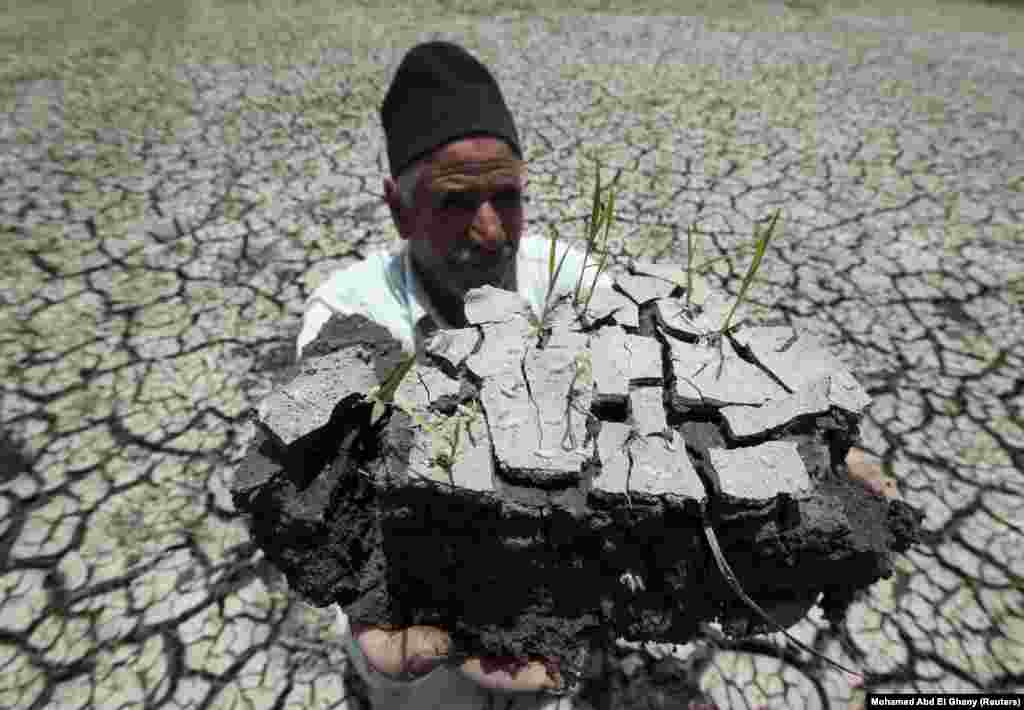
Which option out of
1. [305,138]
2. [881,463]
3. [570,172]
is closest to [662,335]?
[881,463]

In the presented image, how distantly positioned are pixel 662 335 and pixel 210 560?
186 cm

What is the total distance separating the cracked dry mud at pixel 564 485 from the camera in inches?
34.3

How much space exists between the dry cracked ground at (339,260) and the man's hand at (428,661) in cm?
87

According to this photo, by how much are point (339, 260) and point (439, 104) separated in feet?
7.21

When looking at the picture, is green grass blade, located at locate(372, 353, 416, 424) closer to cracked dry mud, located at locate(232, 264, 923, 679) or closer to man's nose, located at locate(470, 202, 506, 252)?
cracked dry mud, located at locate(232, 264, 923, 679)

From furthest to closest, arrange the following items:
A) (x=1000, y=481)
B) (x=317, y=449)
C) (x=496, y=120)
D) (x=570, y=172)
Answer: (x=570, y=172) → (x=1000, y=481) → (x=496, y=120) → (x=317, y=449)

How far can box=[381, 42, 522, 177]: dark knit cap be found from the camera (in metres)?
1.37

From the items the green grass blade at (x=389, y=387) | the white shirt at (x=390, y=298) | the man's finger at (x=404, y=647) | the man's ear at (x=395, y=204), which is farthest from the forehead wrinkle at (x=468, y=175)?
the man's finger at (x=404, y=647)

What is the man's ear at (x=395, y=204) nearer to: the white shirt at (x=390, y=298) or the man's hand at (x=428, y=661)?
the white shirt at (x=390, y=298)

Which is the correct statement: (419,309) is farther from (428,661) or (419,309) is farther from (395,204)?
(428,661)

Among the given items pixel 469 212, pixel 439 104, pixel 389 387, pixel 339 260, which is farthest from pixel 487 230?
pixel 339 260

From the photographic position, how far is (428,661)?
1.08 meters

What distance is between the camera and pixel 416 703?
153 cm

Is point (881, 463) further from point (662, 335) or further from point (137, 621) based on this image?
point (137, 621)
